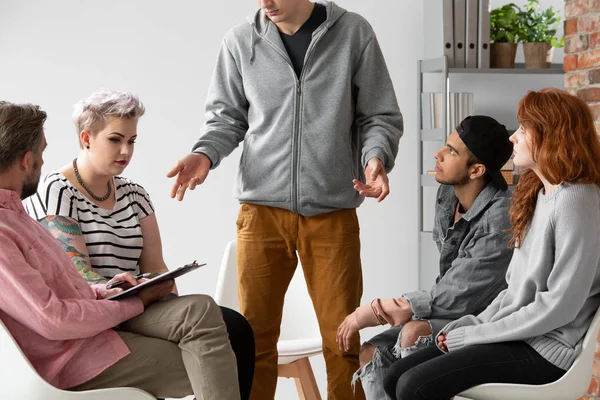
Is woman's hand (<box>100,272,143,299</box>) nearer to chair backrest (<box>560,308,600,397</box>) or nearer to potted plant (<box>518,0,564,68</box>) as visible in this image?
chair backrest (<box>560,308,600,397</box>)

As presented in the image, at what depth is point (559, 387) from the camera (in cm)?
190

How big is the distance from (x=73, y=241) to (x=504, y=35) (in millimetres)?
2348

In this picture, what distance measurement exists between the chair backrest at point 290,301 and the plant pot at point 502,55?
134 cm

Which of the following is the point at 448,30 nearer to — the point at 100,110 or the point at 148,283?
the point at 100,110

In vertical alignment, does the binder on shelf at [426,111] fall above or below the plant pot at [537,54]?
below

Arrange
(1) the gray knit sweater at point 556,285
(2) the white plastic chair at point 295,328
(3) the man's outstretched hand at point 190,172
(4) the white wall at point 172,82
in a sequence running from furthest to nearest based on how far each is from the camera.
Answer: (4) the white wall at point 172,82 < (2) the white plastic chair at point 295,328 < (3) the man's outstretched hand at point 190,172 < (1) the gray knit sweater at point 556,285

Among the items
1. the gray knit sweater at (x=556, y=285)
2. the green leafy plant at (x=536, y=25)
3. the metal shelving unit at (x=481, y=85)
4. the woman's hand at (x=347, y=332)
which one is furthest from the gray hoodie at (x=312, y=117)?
the green leafy plant at (x=536, y=25)

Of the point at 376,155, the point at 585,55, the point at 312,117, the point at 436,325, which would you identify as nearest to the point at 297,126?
the point at 312,117

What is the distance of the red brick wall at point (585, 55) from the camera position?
299 centimetres

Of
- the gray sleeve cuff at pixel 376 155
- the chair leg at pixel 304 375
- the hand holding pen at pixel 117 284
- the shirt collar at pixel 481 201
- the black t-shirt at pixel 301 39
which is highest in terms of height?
the black t-shirt at pixel 301 39

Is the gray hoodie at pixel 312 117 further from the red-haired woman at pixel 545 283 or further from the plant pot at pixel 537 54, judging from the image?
the plant pot at pixel 537 54

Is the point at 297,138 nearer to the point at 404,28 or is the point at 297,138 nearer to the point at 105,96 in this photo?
the point at 105,96

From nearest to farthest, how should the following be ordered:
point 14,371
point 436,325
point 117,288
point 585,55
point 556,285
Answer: point 14,371
point 556,285
point 117,288
point 436,325
point 585,55

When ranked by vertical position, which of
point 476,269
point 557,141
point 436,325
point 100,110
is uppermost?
point 100,110
